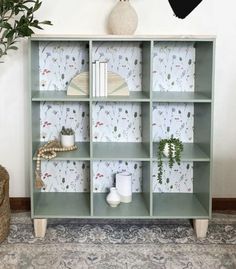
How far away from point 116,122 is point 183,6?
81 cm

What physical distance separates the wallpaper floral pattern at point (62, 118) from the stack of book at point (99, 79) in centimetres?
30

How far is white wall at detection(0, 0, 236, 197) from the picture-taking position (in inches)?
118

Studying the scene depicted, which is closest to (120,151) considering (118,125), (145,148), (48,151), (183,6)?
(145,148)

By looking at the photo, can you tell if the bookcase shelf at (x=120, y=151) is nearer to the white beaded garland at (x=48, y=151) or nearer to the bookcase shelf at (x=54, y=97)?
the white beaded garland at (x=48, y=151)

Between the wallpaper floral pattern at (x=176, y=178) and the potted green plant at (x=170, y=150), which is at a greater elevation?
the potted green plant at (x=170, y=150)

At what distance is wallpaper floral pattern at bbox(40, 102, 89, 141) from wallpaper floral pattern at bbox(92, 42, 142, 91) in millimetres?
298

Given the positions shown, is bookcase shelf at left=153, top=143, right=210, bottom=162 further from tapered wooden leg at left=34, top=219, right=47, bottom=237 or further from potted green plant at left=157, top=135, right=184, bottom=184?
tapered wooden leg at left=34, top=219, right=47, bottom=237

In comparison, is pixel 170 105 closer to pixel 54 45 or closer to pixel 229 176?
pixel 229 176

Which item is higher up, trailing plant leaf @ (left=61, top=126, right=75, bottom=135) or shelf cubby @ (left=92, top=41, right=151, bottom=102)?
shelf cubby @ (left=92, top=41, right=151, bottom=102)

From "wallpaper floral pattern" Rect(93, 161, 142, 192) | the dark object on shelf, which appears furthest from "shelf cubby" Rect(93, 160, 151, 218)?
the dark object on shelf

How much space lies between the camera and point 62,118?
3.11 m

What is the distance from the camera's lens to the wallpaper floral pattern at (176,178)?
10.4 ft

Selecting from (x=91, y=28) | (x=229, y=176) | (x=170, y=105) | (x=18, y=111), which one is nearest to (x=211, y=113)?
(x=170, y=105)

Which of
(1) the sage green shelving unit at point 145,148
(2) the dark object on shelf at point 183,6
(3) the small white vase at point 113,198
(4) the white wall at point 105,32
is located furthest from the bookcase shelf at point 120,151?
(2) the dark object on shelf at point 183,6
